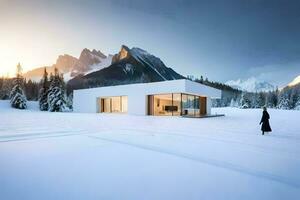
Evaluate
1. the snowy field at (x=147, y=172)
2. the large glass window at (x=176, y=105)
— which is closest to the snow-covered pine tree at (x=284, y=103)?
the large glass window at (x=176, y=105)

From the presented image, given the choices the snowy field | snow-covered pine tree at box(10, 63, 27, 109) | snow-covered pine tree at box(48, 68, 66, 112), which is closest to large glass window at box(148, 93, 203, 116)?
the snowy field

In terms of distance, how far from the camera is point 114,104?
27.8 meters

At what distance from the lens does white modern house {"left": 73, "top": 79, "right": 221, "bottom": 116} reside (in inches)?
841

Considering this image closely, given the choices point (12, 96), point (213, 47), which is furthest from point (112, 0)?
point (12, 96)

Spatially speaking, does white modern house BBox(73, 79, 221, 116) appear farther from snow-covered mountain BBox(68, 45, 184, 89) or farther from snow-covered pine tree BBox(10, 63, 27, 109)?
snow-covered mountain BBox(68, 45, 184, 89)

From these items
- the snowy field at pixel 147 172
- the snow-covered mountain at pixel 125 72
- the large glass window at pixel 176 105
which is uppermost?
the snow-covered mountain at pixel 125 72

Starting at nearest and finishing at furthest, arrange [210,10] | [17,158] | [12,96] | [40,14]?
[17,158] → [40,14] → [210,10] → [12,96]

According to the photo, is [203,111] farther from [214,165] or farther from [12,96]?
[12,96]

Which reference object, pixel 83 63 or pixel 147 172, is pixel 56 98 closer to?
pixel 147 172

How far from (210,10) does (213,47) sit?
11.4 meters

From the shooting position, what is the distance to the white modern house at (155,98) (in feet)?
70.1

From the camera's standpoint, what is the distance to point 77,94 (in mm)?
30391

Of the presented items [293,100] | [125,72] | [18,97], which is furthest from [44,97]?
[125,72]

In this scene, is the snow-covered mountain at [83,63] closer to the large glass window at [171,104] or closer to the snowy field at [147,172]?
the large glass window at [171,104]
